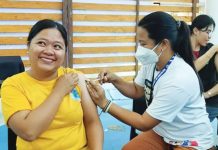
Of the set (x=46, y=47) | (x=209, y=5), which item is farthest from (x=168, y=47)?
(x=209, y=5)

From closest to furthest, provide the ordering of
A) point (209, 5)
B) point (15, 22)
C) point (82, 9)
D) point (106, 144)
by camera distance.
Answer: point (106, 144)
point (15, 22)
point (82, 9)
point (209, 5)

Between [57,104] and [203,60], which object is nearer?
[57,104]

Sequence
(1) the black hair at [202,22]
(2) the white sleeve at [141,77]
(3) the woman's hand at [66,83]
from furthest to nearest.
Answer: (1) the black hair at [202,22], (2) the white sleeve at [141,77], (3) the woman's hand at [66,83]

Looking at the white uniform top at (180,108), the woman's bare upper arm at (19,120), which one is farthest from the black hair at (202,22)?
the woman's bare upper arm at (19,120)

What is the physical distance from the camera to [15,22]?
437cm

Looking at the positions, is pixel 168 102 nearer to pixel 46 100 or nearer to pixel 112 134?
pixel 46 100

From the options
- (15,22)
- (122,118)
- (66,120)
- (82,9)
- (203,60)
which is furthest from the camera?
(82,9)

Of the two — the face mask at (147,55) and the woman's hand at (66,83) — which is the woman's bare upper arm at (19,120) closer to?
the woman's hand at (66,83)

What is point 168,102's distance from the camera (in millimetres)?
1593

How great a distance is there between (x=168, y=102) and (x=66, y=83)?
1.85 ft

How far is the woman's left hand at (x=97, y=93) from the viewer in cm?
161

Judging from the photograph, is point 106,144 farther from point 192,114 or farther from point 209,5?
point 209,5

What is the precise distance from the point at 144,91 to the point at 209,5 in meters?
4.86

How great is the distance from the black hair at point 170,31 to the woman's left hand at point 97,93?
0.42 metres
